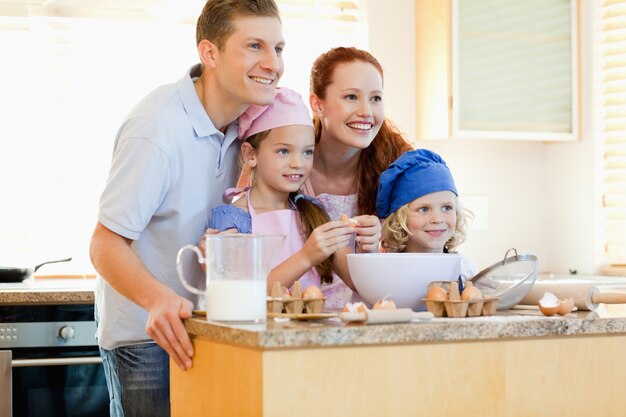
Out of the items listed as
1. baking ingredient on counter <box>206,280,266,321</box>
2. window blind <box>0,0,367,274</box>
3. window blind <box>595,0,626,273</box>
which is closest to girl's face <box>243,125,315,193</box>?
baking ingredient on counter <box>206,280,266,321</box>

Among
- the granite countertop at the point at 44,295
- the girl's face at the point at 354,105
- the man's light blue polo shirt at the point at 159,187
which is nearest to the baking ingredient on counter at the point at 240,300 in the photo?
the man's light blue polo shirt at the point at 159,187

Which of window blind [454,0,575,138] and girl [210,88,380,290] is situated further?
window blind [454,0,575,138]

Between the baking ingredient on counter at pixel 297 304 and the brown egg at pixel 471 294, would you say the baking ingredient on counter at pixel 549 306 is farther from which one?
the baking ingredient on counter at pixel 297 304

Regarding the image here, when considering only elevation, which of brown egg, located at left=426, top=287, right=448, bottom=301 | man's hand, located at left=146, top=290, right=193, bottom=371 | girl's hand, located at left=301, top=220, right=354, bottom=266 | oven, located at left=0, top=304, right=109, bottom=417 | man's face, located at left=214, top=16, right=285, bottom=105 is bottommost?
oven, located at left=0, top=304, right=109, bottom=417

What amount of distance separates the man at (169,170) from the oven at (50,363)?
780mm

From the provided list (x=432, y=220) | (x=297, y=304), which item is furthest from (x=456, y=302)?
(x=432, y=220)

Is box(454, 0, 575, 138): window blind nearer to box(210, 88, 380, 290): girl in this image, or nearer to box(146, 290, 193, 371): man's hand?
box(210, 88, 380, 290): girl

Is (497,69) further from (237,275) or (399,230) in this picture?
(237,275)

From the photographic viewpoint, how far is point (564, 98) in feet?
13.5

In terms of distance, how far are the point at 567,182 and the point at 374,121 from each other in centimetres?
211

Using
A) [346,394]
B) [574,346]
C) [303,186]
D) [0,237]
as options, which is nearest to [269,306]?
[346,394]

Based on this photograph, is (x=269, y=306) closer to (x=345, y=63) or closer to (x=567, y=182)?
(x=345, y=63)

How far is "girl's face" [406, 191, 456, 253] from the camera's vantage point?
7.31 feet

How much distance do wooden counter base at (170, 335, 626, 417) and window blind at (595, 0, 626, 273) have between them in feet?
8.32
